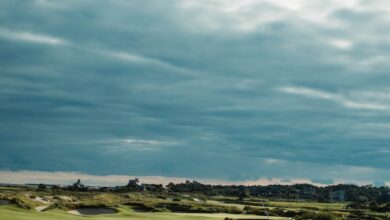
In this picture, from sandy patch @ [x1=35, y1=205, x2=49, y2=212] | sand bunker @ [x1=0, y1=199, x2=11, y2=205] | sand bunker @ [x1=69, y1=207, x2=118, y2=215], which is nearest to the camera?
sandy patch @ [x1=35, y1=205, x2=49, y2=212]

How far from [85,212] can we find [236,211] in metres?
21.1

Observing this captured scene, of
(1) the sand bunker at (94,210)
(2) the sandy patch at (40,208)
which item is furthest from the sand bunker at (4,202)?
(1) the sand bunker at (94,210)

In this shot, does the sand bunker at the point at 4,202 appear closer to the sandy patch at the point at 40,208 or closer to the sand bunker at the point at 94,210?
the sandy patch at the point at 40,208

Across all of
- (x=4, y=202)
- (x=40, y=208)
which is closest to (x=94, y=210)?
(x=40, y=208)

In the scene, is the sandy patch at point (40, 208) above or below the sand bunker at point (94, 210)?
below

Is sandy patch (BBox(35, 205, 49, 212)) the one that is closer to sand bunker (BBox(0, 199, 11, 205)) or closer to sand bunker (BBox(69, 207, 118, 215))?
sand bunker (BBox(0, 199, 11, 205))

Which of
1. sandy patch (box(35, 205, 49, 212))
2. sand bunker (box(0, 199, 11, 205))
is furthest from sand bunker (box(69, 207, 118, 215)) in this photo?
sand bunker (box(0, 199, 11, 205))

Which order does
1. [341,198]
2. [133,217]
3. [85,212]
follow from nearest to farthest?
[133,217]
[85,212]
[341,198]

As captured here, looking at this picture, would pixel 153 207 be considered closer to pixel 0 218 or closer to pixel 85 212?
pixel 85 212

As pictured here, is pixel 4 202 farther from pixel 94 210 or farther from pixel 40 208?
pixel 94 210

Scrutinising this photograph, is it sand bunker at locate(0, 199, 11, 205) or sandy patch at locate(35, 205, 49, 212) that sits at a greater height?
sand bunker at locate(0, 199, 11, 205)

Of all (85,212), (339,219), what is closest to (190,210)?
(85,212)

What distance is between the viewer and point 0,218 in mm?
45312

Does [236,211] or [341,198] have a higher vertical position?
[341,198]
